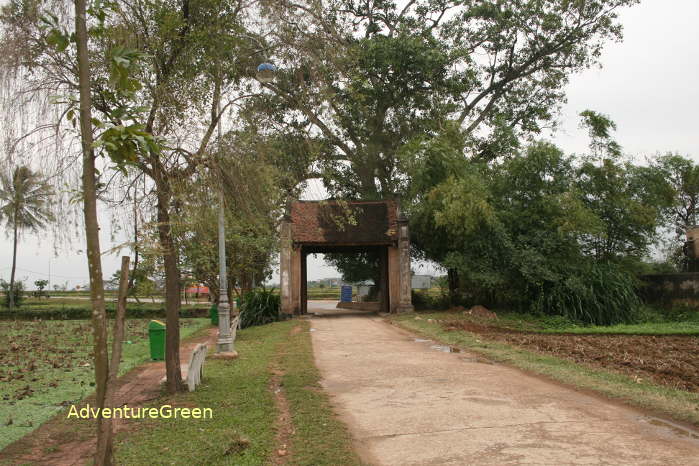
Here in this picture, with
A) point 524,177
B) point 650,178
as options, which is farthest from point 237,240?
point 650,178

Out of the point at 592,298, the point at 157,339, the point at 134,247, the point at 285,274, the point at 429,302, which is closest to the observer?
the point at 134,247

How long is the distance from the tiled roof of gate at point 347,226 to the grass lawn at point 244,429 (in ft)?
42.6

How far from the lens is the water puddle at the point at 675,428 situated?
558 cm

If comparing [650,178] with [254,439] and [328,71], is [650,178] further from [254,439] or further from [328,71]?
[254,439]

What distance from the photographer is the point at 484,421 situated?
6.22m

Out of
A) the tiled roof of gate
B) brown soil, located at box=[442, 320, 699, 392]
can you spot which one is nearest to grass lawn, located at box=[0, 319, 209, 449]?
the tiled roof of gate

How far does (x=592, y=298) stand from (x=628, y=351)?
8044 millimetres

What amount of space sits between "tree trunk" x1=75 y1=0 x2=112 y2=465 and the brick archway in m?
17.7

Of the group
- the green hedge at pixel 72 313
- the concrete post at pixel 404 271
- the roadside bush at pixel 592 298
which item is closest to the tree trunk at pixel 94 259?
the roadside bush at pixel 592 298

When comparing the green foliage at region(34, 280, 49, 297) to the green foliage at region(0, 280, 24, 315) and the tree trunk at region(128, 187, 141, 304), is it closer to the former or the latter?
the green foliage at region(0, 280, 24, 315)

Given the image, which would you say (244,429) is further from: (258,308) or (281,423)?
(258,308)

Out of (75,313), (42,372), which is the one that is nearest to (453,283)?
(42,372)

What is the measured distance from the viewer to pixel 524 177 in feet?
68.9

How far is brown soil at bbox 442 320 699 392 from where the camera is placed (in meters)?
9.06
